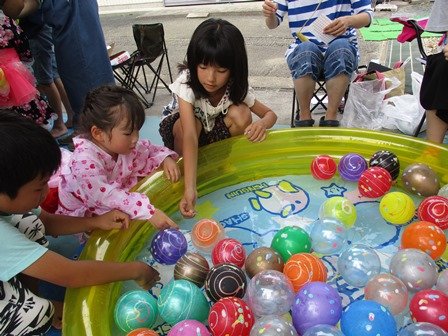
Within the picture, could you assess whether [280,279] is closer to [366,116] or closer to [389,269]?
[389,269]

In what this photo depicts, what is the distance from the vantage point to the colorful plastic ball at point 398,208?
81.2 inches

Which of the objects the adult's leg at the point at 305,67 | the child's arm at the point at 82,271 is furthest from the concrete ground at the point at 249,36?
the child's arm at the point at 82,271

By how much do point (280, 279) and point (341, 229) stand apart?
0.45 metres

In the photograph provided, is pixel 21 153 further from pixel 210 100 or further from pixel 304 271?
pixel 210 100

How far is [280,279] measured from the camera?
63.7 inches

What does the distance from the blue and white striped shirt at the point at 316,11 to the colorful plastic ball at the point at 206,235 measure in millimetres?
1551

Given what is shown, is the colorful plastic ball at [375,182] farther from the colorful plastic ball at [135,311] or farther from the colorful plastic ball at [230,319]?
the colorful plastic ball at [135,311]

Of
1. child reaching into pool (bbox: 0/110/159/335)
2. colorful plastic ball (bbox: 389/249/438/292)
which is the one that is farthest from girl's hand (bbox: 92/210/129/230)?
colorful plastic ball (bbox: 389/249/438/292)

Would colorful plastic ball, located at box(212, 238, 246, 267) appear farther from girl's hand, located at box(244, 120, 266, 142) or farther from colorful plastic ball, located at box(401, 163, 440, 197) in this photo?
colorful plastic ball, located at box(401, 163, 440, 197)

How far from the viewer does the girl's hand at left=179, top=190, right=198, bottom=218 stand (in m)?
2.14

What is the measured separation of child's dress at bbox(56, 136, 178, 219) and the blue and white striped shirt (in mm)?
1543

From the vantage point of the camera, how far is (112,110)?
2.00 m

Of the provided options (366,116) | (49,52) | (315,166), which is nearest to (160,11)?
(49,52)

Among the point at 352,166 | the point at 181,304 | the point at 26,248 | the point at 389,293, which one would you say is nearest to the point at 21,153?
the point at 26,248
